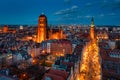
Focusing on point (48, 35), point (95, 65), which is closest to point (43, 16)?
point (48, 35)

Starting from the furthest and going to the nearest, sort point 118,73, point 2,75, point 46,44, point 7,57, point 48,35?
A: point 48,35 → point 46,44 → point 7,57 → point 118,73 → point 2,75

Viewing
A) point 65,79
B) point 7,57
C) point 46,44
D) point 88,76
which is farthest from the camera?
point 46,44

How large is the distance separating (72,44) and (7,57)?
74.2ft

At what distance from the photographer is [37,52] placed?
46.5 meters

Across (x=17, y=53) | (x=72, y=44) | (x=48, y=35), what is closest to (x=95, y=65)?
(x=17, y=53)

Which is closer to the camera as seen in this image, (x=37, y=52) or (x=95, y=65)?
(x=95, y=65)

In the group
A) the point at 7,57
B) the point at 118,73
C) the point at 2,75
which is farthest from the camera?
the point at 7,57

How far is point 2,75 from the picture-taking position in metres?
20.8

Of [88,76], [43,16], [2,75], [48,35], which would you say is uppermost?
[43,16]

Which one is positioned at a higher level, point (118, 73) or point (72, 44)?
point (72, 44)

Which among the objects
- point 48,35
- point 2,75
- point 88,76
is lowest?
point 88,76

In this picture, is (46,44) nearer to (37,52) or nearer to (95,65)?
(37,52)

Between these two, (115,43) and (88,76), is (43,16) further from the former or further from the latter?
(88,76)

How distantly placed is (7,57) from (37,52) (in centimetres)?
1232
